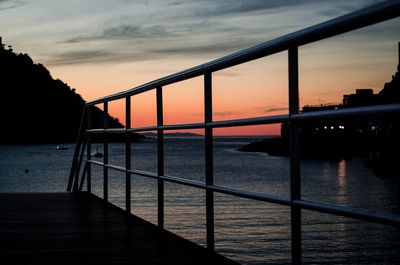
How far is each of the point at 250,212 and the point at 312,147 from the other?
202 feet

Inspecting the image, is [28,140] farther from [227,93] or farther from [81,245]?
[81,245]

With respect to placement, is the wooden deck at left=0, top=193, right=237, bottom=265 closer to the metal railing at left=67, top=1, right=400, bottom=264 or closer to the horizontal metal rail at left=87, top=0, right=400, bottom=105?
the metal railing at left=67, top=1, right=400, bottom=264

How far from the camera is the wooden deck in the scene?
3707mm

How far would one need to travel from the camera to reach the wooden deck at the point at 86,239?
12.2 ft

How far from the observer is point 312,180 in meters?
67.2

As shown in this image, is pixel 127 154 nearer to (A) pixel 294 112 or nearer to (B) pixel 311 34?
(A) pixel 294 112

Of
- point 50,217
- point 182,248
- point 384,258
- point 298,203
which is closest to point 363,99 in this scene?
point 298,203

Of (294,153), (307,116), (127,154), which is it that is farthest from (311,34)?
(127,154)

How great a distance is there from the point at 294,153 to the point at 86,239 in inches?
87.4

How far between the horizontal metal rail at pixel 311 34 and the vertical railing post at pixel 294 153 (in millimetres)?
93

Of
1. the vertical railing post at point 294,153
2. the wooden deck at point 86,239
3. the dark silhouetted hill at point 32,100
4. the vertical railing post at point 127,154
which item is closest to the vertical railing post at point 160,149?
the wooden deck at point 86,239

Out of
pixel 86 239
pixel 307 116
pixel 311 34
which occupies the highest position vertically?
pixel 311 34

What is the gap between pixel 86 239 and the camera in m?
4.48

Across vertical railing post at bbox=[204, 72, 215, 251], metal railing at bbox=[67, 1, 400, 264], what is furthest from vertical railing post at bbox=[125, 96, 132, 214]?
vertical railing post at bbox=[204, 72, 215, 251]
